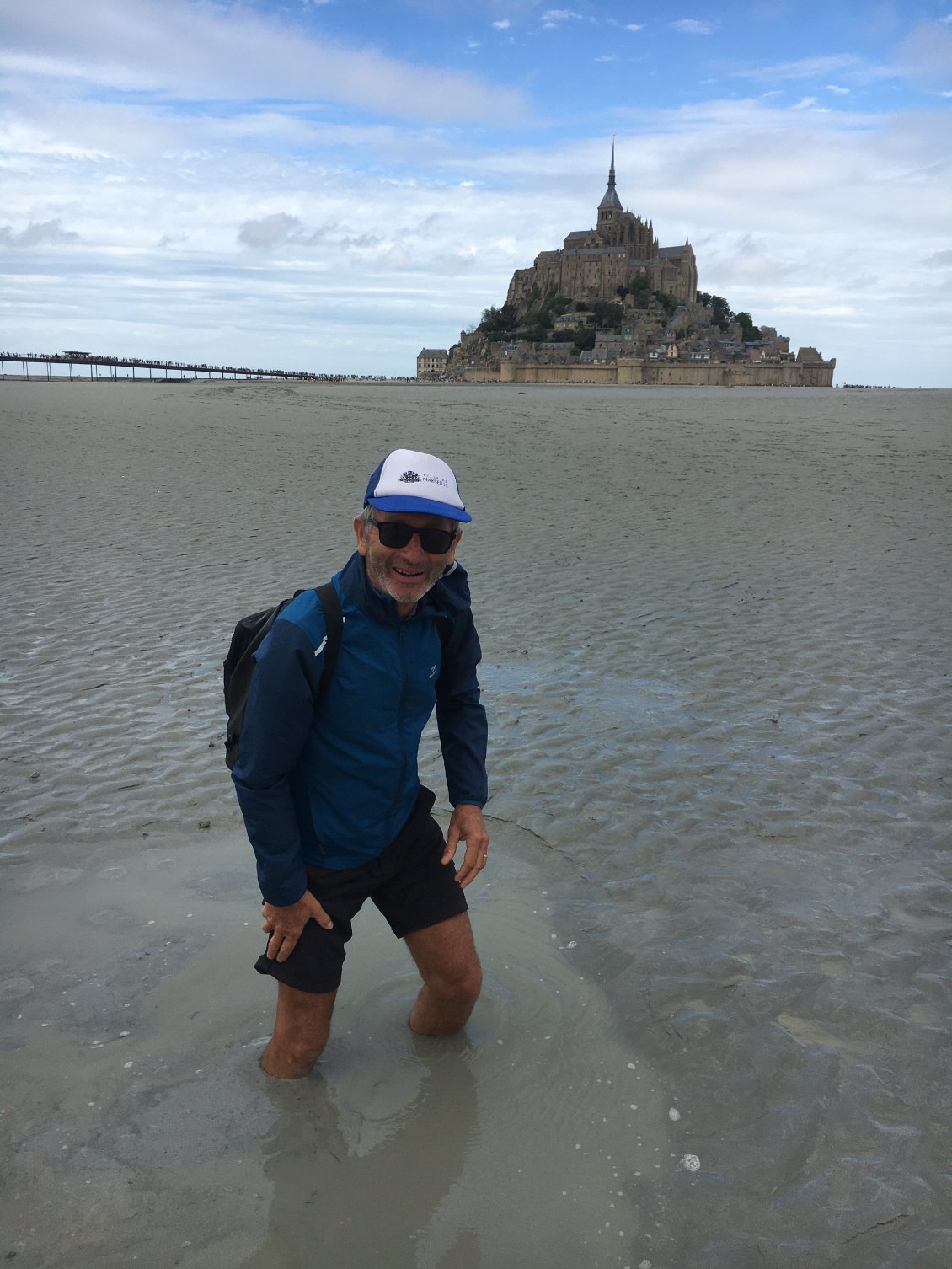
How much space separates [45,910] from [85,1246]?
1.87 metres

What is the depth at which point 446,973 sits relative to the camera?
129 inches

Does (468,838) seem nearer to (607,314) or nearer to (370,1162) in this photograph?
(370,1162)

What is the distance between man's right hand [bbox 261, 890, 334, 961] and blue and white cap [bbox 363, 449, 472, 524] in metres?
1.19

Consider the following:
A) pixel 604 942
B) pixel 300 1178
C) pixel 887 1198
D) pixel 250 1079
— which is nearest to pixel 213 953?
pixel 250 1079

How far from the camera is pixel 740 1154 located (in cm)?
292

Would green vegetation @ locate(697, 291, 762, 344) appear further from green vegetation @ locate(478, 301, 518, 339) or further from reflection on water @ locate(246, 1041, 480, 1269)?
reflection on water @ locate(246, 1041, 480, 1269)

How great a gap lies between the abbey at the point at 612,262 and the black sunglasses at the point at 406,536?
14823 centimetres

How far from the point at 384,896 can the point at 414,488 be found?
1.36m

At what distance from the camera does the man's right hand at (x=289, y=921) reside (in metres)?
2.91

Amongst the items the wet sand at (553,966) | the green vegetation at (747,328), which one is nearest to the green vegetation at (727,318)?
the green vegetation at (747,328)

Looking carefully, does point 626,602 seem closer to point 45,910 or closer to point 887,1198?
point 45,910

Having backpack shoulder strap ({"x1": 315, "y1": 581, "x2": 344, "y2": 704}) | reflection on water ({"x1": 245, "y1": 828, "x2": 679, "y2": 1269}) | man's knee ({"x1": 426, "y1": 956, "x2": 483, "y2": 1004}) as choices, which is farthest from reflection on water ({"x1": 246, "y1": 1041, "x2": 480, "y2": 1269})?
backpack shoulder strap ({"x1": 315, "y1": 581, "x2": 344, "y2": 704})

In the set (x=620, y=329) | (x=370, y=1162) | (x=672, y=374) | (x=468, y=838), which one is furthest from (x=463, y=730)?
(x=620, y=329)

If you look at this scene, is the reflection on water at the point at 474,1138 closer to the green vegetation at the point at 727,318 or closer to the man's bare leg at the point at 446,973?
the man's bare leg at the point at 446,973
